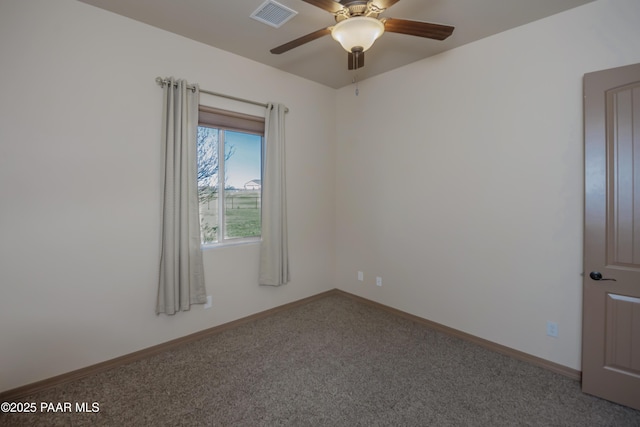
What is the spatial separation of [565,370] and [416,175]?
6.97 ft

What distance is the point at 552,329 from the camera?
2.51 m

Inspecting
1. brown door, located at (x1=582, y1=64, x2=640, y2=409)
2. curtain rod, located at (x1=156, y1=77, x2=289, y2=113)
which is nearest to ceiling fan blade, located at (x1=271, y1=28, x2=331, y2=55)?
curtain rod, located at (x1=156, y1=77, x2=289, y2=113)

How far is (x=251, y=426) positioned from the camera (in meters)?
1.91

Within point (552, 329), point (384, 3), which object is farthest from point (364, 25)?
point (552, 329)

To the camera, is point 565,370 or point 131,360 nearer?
point 565,370

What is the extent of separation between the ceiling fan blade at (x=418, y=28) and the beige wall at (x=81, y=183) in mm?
1891

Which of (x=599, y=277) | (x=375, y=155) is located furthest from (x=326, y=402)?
(x=375, y=155)

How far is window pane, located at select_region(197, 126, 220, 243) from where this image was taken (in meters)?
3.10

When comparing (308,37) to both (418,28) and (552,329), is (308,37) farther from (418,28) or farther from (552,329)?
(552,329)

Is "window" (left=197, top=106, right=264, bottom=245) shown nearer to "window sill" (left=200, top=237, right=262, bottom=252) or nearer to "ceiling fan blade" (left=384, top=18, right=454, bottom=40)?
"window sill" (left=200, top=237, right=262, bottom=252)

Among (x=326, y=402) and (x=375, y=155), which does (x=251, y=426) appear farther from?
(x=375, y=155)

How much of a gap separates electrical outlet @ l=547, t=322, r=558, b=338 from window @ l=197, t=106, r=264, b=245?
291 cm

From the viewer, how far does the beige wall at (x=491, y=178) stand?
240cm

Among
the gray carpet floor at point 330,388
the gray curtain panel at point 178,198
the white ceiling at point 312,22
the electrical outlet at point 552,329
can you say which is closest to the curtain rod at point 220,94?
the gray curtain panel at point 178,198
